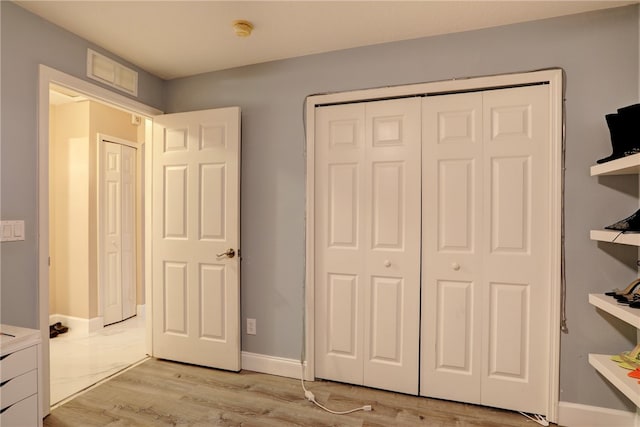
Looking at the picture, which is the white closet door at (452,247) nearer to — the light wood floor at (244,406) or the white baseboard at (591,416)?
the light wood floor at (244,406)

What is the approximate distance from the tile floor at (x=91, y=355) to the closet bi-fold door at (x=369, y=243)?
5.62 ft

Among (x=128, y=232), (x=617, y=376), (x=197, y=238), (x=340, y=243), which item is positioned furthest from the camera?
(x=128, y=232)

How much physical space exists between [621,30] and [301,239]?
233 cm

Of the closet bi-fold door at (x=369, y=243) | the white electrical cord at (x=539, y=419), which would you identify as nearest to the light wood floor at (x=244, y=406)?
the white electrical cord at (x=539, y=419)

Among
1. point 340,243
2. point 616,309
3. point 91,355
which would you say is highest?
point 340,243

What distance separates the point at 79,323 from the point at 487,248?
4.02m

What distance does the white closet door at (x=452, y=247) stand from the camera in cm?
221

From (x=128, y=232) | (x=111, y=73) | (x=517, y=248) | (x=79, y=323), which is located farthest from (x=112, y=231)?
(x=517, y=248)

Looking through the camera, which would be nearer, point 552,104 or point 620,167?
point 620,167

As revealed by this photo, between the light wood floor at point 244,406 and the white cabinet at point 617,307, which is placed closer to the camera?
the white cabinet at point 617,307

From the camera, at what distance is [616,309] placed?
1697mm

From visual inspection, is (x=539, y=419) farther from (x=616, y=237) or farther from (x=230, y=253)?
(x=230, y=253)

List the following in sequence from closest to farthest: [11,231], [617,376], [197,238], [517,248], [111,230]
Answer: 1. [617,376]
2. [11,231]
3. [517,248]
4. [197,238]
5. [111,230]

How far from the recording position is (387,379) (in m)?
2.39
